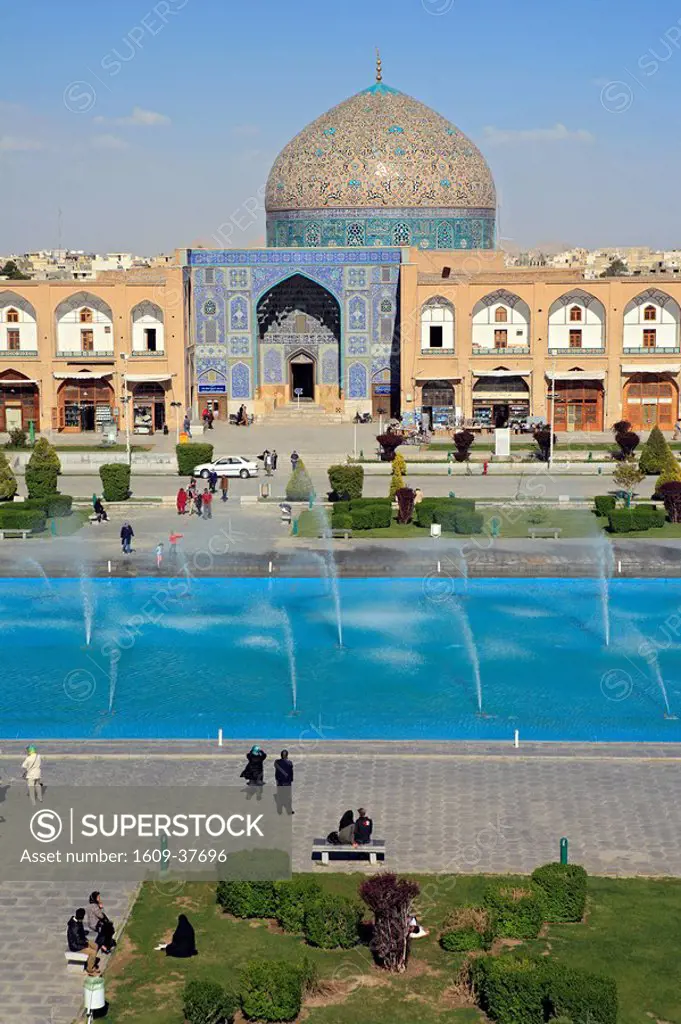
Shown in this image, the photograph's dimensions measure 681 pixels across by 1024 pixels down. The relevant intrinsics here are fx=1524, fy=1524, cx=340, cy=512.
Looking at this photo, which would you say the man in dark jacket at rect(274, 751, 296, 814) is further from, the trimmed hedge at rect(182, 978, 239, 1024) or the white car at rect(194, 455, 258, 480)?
the white car at rect(194, 455, 258, 480)

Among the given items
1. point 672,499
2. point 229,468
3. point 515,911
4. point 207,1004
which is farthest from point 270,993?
point 229,468

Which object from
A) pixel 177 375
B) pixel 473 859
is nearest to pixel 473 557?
pixel 473 859

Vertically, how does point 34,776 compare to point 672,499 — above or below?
below

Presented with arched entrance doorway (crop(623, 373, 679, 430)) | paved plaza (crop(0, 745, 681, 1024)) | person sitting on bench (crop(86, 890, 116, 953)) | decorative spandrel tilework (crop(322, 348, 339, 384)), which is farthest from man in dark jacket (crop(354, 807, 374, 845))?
decorative spandrel tilework (crop(322, 348, 339, 384))

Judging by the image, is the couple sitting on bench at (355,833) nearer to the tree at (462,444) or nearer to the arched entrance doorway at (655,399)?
the tree at (462,444)

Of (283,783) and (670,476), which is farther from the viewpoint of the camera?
(670,476)

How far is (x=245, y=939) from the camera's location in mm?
10719

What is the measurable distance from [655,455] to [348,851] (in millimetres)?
22645

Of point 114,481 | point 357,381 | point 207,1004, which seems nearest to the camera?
point 207,1004

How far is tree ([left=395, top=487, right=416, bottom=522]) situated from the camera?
28172mm

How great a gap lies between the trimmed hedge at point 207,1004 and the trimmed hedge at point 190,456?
2602 centimetres

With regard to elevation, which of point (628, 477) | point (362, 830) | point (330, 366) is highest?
point (330, 366)

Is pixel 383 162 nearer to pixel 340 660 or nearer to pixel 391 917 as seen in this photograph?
pixel 340 660

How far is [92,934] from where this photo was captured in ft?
35.3
